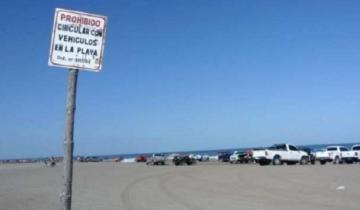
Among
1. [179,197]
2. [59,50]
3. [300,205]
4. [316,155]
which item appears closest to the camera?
[59,50]

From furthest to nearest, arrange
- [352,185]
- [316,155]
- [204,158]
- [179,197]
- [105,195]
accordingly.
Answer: [204,158] → [316,155] → [352,185] → [105,195] → [179,197]

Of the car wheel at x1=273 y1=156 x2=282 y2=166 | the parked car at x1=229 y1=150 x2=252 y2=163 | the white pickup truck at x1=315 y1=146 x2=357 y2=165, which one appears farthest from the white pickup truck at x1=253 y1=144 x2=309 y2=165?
the parked car at x1=229 y1=150 x2=252 y2=163

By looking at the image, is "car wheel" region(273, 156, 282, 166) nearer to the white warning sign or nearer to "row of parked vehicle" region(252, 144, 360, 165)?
"row of parked vehicle" region(252, 144, 360, 165)

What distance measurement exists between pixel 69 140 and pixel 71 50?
796mm

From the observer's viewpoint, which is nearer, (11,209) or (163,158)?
(11,209)

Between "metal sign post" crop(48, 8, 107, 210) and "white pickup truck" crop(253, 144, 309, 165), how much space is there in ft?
144

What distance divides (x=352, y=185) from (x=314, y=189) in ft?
9.08

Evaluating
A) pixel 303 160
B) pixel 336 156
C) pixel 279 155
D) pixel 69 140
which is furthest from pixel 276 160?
pixel 69 140

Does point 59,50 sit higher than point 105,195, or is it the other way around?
point 59,50

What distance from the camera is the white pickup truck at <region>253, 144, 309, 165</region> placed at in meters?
48.0

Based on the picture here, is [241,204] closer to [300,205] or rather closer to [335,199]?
[300,205]

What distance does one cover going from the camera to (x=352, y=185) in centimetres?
2262

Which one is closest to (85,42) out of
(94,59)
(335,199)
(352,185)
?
(94,59)

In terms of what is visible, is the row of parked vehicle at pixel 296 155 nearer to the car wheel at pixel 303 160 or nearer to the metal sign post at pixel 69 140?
the car wheel at pixel 303 160
